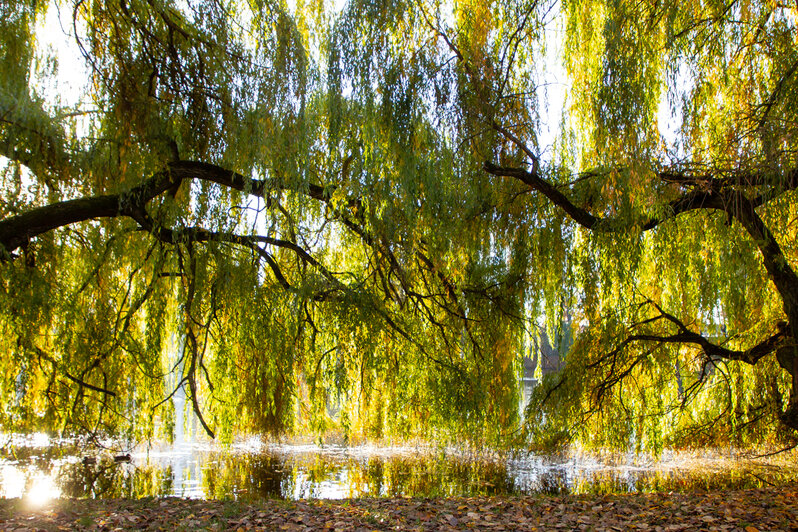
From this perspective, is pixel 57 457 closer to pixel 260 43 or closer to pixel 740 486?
pixel 260 43

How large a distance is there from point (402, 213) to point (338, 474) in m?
4.00

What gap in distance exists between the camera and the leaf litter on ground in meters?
3.88

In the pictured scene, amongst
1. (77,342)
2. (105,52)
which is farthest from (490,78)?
(77,342)

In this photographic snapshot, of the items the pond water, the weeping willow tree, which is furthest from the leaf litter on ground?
the pond water

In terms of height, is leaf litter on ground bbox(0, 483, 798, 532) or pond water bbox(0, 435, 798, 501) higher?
leaf litter on ground bbox(0, 483, 798, 532)

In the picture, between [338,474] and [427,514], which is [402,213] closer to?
[427,514]

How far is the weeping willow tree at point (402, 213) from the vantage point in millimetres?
3859

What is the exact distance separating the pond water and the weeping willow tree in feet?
3.13

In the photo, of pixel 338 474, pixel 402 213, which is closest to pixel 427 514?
pixel 402 213

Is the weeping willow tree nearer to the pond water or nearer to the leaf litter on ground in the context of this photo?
the leaf litter on ground

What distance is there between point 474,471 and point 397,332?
3.15 metres

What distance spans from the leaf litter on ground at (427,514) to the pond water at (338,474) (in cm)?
100

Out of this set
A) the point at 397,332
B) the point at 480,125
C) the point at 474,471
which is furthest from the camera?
the point at 474,471

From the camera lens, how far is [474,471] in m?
7.36
